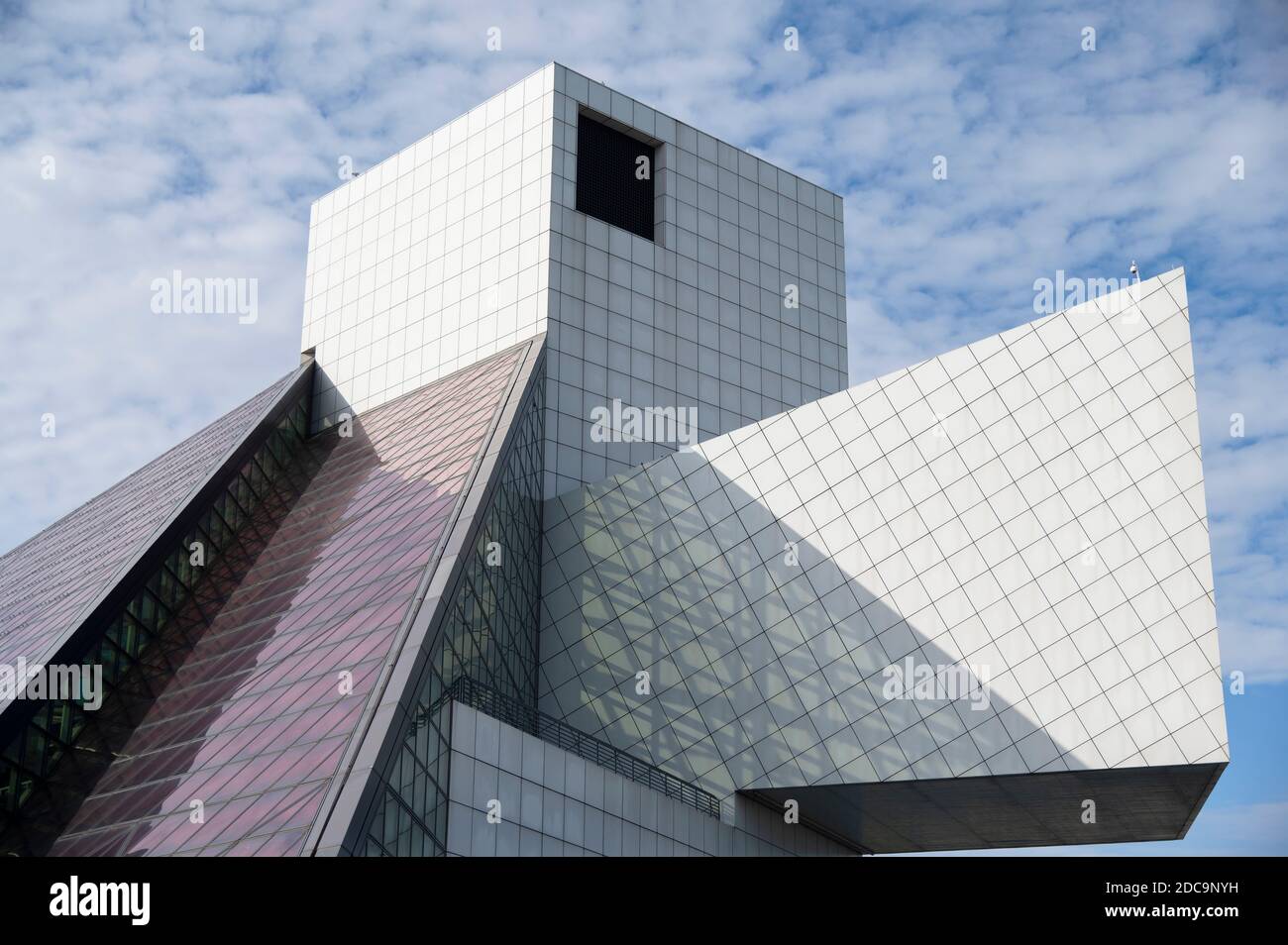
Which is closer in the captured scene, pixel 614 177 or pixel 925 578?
pixel 925 578

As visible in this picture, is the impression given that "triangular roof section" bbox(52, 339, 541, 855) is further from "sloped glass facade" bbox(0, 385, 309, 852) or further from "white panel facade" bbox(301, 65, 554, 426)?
"white panel facade" bbox(301, 65, 554, 426)

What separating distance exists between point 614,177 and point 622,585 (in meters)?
12.9

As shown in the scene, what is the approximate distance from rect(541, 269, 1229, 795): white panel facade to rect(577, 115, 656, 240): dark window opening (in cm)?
906

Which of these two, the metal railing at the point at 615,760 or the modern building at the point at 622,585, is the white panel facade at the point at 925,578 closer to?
the modern building at the point at 622,585

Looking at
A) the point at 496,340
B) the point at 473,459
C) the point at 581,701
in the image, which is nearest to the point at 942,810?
the point at 581,701

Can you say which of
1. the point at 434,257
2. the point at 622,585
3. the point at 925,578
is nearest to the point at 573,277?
the point at 434,257

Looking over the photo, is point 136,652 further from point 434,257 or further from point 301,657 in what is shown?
point 434,257

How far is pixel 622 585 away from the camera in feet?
117

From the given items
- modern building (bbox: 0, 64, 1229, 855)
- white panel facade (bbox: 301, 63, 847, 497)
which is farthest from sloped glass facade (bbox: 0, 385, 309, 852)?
white panel facade (bbox: 301, 63, 847, 497)

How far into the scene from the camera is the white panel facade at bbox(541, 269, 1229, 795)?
28.8 metres

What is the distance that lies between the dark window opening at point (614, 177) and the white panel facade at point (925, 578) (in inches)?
357

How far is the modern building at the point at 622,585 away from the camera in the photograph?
25391 mm

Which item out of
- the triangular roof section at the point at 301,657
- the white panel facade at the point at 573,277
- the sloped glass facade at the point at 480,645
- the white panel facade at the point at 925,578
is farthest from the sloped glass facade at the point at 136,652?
the white panel facade at the point at 925,578

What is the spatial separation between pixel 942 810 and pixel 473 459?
42.3 ft
